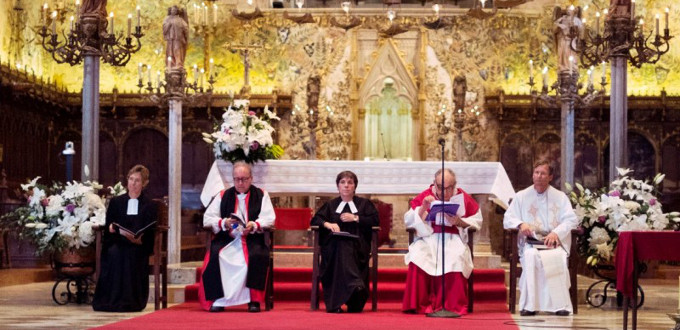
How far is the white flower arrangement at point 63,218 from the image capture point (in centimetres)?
1133

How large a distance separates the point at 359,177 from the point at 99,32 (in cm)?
341

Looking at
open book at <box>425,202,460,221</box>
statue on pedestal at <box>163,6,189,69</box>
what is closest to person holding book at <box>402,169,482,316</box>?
open book at <box>425,202,460,221</box>

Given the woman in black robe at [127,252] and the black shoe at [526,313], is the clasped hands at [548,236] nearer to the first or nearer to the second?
the black shoe at [526,313]

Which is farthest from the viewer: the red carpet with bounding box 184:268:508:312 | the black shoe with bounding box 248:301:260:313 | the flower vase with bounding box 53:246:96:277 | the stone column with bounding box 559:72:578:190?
the stone column with bounding box 559:72:578:190

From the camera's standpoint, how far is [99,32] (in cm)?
1253

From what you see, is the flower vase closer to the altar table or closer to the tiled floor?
the tiled floor

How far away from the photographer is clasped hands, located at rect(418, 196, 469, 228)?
35.1 feet

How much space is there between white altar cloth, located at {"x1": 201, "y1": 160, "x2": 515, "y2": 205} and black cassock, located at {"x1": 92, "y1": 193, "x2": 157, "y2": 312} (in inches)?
61.8

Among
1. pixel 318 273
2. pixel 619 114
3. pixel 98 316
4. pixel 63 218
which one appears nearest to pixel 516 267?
pixel 318 273

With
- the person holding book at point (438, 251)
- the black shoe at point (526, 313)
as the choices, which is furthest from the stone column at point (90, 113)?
the black shoe at point (526, 313)

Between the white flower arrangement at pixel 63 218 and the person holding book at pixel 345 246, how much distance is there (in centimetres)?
236

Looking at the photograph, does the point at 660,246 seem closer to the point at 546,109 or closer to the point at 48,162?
the point at 546,109

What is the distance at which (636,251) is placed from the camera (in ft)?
28.0

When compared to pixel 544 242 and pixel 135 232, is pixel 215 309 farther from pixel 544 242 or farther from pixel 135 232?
pixel 544 242
